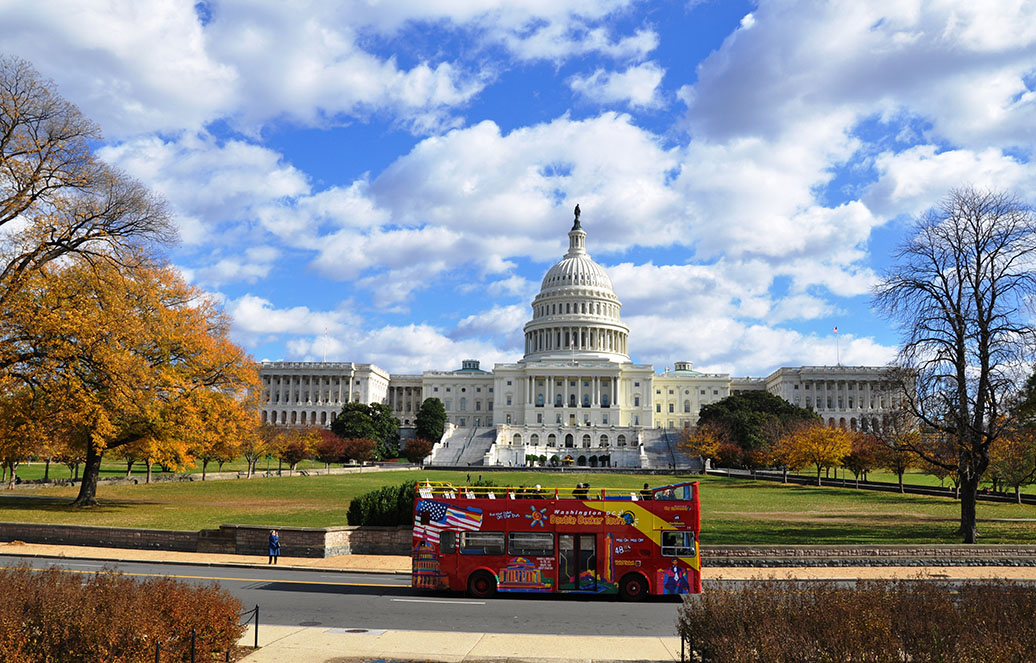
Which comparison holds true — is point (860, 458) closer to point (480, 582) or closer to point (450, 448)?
point (480, 582)

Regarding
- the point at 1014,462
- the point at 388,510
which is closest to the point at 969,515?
the point at 388,510

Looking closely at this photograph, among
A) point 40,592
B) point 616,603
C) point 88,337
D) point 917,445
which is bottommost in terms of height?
point 616,603

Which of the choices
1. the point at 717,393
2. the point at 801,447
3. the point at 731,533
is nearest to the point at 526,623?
the point at 731,533

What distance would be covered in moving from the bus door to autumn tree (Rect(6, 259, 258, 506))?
79.8 feet

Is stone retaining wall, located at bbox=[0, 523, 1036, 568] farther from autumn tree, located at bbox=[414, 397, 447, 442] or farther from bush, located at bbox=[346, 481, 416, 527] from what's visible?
autumn tree, located at bbox=[414, 397, 447, 442]

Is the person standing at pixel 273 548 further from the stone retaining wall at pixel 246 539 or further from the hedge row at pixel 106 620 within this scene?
the hedge row at pixel 106 620

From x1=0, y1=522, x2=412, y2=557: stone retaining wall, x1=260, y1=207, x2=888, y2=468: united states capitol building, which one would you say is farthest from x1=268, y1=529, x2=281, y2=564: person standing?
x1=260, y1=207, x2=888, y2=468: united states capitol building

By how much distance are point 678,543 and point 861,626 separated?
30.6 ft

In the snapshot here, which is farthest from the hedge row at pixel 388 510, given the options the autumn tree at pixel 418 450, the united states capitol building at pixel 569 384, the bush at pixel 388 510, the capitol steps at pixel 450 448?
the united states capitol building at pixel 569 384

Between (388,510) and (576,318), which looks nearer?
(388,510)

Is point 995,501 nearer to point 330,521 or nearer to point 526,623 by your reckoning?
point 330,521

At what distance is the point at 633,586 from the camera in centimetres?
2142

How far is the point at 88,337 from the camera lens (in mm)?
36656

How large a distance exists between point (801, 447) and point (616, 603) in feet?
191
